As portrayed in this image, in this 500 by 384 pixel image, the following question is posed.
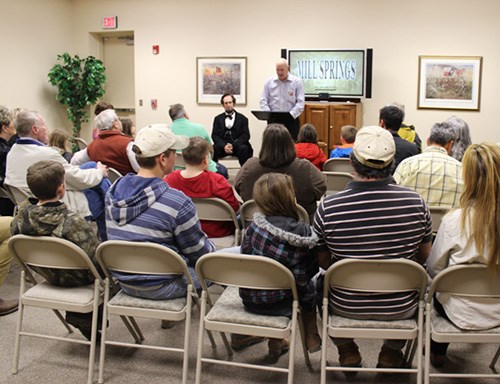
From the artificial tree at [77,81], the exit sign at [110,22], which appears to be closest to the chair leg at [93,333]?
the artificial tree at [77,81]

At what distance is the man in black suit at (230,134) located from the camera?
7.89 m

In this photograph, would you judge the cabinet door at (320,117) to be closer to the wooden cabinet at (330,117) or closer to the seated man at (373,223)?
the wooden cabinet at (330,117)

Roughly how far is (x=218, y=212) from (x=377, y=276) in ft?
4.72

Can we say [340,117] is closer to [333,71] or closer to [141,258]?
[333,71]

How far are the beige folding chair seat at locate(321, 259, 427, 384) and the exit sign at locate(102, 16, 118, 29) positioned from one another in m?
8.49

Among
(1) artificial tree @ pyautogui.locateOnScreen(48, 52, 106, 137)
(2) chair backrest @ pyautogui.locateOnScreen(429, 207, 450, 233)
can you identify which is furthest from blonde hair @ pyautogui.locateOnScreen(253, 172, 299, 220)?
(1) artificial tree @ pyautogui.locateOnScreen(48, 52, 106, 137)

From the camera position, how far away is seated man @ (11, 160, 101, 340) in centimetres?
285

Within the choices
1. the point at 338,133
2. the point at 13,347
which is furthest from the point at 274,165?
the point at 338,133

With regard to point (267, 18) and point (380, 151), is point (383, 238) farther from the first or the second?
point (267, 18)

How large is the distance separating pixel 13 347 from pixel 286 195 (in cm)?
187

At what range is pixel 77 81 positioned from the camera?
966cm

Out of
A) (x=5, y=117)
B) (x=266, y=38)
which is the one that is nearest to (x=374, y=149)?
(x=5, y=117)

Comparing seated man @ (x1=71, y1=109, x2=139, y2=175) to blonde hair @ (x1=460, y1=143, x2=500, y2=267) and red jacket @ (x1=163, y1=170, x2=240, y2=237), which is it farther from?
blonde hair @ (x1=460, y1=143, x2=500, y2=267)

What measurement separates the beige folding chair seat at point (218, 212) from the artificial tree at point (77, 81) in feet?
21.9
